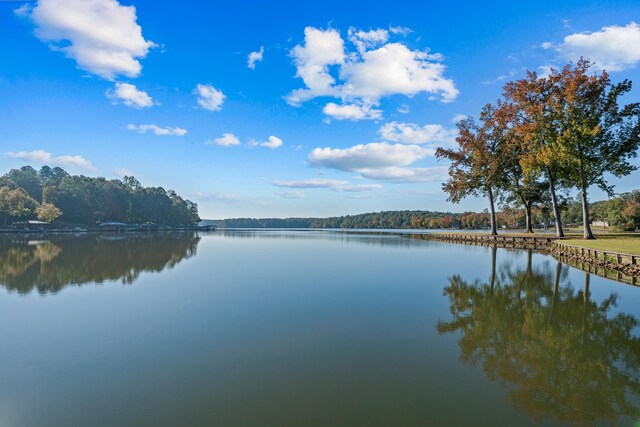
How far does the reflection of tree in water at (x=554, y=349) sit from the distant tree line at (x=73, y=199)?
92382 mm

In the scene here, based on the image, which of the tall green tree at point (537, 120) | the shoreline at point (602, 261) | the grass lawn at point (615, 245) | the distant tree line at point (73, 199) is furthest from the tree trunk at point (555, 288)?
the distant tree line at point (73, 199)

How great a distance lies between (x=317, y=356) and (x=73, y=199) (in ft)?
380

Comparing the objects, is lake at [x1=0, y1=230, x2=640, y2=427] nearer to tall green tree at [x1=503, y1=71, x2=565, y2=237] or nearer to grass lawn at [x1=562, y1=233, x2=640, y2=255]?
grass lawn at [x1=562, y1=233, x2=640, y2=255]

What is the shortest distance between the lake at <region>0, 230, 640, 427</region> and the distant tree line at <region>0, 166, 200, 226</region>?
8591 centimetres

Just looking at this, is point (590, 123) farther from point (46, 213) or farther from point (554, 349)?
point (46, 213)

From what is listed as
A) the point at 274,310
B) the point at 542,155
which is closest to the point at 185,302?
the point at 274,310

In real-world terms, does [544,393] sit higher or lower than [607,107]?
lower

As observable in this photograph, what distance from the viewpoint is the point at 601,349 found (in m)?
7.73

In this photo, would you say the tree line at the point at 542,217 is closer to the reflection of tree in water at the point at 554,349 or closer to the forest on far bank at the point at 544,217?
the forest on far bank at the point at 544,217

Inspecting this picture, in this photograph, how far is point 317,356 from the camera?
7242 millimetres

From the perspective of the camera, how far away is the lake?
5121 millimetres

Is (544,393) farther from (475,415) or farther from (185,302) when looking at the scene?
(185,302)

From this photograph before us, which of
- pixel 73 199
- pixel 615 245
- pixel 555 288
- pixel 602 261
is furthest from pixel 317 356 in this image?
pixel 73 199

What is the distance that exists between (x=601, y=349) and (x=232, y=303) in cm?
993
